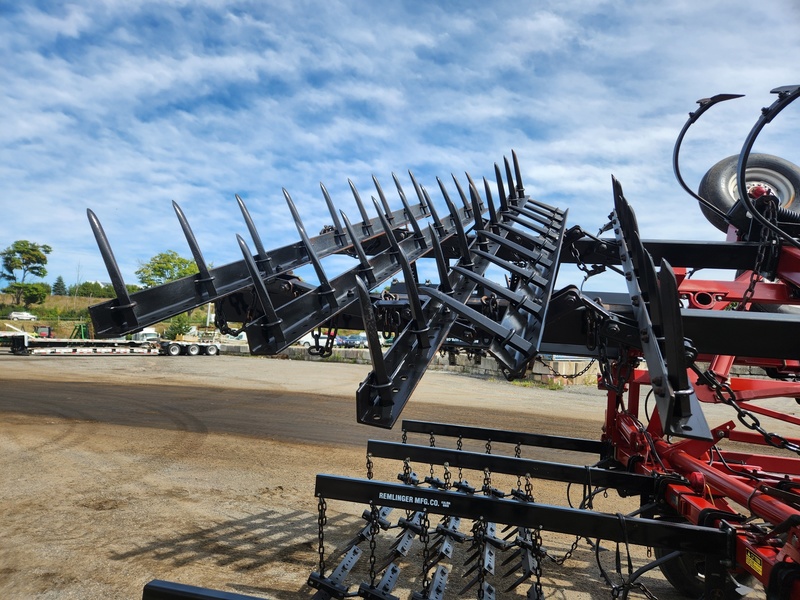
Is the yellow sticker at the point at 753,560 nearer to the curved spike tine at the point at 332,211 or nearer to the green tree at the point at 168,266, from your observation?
the curved spike tine at the point at 332,211

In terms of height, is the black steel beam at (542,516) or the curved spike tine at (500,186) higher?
the curved spike tine at (500,186)

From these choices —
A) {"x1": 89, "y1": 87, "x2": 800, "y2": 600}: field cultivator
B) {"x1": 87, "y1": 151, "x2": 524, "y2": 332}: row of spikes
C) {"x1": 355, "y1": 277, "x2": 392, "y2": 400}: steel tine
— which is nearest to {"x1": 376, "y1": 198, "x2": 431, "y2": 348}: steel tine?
{"x1": 89, "y1": 87, "x2": 800, "y2": 600}: field cultivator

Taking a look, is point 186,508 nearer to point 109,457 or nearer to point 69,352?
point 109,457

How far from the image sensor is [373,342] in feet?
9.35

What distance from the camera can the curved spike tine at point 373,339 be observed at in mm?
2719

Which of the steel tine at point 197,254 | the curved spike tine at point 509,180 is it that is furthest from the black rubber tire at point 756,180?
the steel tine at point 197,254

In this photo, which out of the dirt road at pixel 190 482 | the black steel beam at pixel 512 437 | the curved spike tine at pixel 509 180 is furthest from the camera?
the curved spike tine at pixel 509 180

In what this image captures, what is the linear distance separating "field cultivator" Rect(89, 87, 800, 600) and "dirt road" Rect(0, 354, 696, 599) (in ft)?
2.15

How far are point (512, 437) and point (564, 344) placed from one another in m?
1.68

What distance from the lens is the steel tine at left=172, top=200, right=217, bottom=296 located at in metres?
3.58

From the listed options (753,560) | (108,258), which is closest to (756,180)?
(753,560)

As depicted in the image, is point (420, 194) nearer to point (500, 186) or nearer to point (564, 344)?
point (500, 186)

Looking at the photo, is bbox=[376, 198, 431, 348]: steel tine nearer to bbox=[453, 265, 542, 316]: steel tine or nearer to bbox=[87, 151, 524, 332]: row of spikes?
bbox=[453, 265, 542, 316]: steel tine

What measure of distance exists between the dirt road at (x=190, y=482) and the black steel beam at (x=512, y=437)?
1.15 metres
